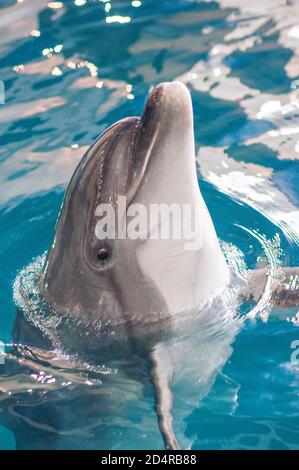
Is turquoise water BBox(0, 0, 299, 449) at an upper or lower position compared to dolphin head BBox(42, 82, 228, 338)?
upper

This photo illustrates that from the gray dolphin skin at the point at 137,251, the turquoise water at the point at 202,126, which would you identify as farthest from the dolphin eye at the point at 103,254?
the turquoise water at the point at 202,126

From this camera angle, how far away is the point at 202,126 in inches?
309

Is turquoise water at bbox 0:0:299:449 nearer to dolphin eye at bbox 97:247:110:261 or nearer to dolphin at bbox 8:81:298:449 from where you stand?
dolphin at bbox 8:81:298:449

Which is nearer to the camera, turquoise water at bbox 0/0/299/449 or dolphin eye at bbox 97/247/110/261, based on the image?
dolphin eye at bbox 97/247/110/261

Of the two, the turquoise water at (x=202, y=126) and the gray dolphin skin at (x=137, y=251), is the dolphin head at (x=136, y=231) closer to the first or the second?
the gray dolphin skin at (x=137, y=251)

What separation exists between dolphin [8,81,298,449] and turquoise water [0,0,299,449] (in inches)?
15.7

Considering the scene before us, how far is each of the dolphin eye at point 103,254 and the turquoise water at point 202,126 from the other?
35.7 inches

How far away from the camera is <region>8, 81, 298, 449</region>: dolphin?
4.28 metres

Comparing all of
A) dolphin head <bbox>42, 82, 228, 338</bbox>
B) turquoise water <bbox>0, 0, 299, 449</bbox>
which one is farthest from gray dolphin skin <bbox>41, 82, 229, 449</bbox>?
turquoise water <bbox>0, 0, 299, 449</bbox>

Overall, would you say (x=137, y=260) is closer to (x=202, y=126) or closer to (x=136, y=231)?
(x=136, y=231)

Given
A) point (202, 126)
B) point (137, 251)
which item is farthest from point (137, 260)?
point (202, 126)

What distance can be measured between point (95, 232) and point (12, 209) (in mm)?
2532

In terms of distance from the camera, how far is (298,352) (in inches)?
209

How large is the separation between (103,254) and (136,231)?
0.80 ft
